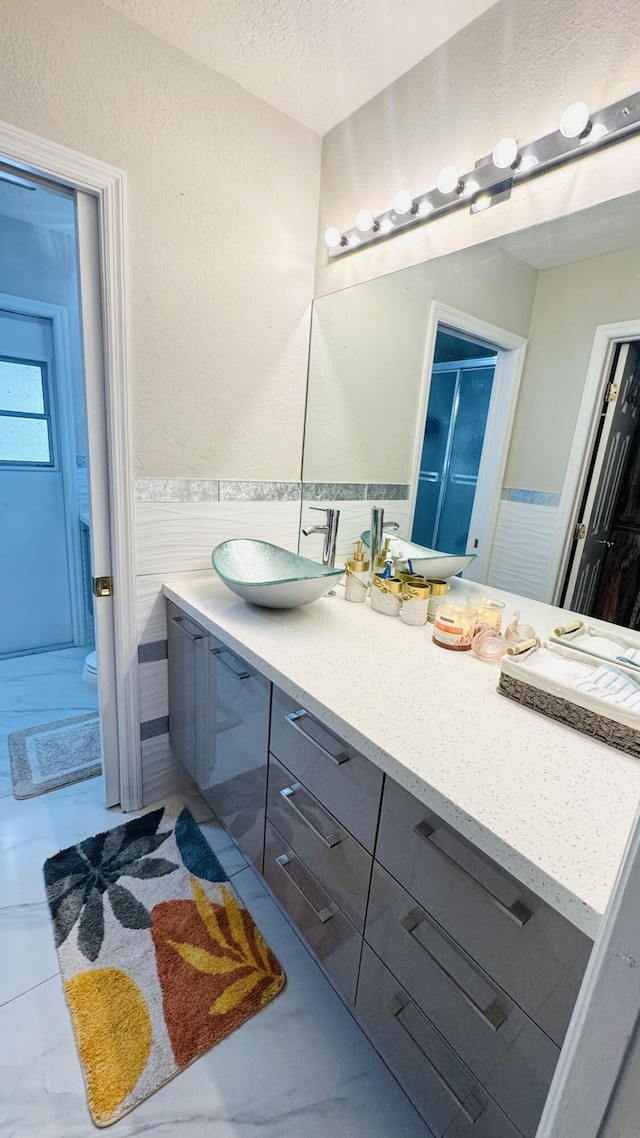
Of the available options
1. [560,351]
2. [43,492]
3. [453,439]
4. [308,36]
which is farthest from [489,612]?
[43,492]

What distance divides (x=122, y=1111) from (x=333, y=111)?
2.60 meters

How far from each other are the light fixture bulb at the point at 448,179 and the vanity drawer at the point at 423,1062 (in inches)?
67.7

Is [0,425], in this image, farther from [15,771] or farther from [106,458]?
[15,771]

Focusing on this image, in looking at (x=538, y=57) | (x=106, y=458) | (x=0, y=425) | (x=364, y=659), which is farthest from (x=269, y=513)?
(x=0, y=425)

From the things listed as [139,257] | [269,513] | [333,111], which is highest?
[333,111]

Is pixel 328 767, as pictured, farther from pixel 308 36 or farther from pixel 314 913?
pixel 308 36

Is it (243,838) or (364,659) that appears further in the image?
(243,838)

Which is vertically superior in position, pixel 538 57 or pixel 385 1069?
pixel 538 57

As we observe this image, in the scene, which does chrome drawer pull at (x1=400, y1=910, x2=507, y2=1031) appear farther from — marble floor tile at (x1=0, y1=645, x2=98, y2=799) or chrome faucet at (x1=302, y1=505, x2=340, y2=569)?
marble floor tile at (x1=0, y1=645, x2=98, y2=799)

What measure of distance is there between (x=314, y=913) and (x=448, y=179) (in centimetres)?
177

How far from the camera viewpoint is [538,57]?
102 centimetres

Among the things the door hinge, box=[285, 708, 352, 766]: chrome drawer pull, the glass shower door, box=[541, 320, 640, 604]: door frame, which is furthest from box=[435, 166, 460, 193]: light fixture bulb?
the door hinge

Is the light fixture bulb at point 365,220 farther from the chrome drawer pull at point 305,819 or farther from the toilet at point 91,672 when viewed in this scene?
the toilet at point 91,672

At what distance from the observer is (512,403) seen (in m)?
1.19
